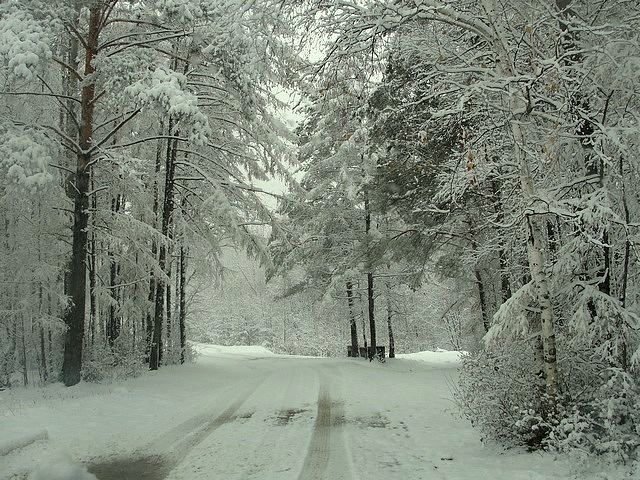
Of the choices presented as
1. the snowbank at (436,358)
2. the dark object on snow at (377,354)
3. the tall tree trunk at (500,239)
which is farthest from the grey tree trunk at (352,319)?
the tall tree trunk at (500,239)

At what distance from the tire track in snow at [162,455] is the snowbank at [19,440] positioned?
995 mm

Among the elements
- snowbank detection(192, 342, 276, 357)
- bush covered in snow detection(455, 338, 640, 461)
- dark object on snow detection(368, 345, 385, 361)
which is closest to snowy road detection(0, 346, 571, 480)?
bush covered in snow detection(455, 338, 640, 461)

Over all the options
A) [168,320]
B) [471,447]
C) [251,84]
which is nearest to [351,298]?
[168,320]

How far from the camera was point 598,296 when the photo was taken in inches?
219

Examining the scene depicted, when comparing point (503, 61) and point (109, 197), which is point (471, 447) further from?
point (109, 197)

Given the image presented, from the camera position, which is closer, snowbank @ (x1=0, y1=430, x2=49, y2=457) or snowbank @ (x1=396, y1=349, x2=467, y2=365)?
snowbank @ (x1=0, y1=430, x2=49, y2=457)

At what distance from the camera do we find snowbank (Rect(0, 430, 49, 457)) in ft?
18.8

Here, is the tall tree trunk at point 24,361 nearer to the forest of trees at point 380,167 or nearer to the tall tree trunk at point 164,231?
the forest of trees at point 380,167

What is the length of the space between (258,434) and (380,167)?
818 cm

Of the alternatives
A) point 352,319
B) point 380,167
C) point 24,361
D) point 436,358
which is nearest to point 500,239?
point 380,167

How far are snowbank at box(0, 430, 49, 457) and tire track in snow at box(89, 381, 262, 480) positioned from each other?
995mm

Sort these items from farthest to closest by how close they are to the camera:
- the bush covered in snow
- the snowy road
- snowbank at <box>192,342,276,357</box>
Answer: snowbank at <box>192,342,276,357</box> → the snowy road → the bush covered in snow

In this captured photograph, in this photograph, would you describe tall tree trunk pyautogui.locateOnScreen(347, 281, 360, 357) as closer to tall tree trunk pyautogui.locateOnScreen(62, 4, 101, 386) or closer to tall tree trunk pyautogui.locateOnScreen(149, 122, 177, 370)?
tall tree trunk pyautogui.locateOnScreen(149, 122, 177, 370)

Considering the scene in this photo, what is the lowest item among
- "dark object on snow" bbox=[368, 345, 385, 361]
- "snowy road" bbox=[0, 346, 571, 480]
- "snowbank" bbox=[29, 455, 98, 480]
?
"dark object on snow" bbox=[368, 345, 385, 361]
